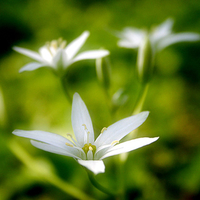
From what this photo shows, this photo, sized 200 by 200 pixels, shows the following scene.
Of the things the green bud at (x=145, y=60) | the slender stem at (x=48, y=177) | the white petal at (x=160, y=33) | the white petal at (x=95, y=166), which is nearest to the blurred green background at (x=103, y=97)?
the slender stem at (x=48, y=177)

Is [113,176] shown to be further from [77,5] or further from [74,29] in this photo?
[77,5]

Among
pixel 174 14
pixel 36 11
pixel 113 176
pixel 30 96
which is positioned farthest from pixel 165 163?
pixel 36 11

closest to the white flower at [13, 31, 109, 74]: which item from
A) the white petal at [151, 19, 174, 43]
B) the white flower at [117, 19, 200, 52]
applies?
the white flower at [117, 19, 200, 52]

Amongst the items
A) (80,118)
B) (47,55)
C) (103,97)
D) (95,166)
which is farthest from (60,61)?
(103,97)

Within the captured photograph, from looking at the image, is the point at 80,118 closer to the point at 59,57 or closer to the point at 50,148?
the point at 50,148

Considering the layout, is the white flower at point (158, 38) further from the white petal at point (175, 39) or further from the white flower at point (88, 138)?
the white flower at point (88, 138)

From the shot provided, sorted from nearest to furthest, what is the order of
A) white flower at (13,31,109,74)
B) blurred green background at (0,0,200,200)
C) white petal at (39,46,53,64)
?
white flower at (13,31,109,74)
white petal at (39,46,53,64)
blurred green background at (0,0,200,200)

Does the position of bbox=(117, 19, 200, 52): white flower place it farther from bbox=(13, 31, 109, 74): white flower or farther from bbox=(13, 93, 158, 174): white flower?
bbox=(13, 93, 158, 174): white flower
